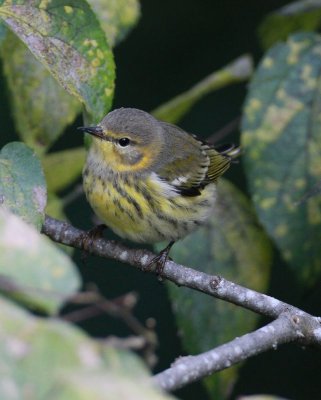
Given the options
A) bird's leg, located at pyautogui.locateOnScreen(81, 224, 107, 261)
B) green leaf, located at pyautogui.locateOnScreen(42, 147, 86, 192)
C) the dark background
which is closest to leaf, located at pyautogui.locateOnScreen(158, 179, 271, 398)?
bird's leg, located at pyautogui.locateOnScreen(81, 224, 107, 261)

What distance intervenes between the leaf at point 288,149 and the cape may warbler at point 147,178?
1.15 ft

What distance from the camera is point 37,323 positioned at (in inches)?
34.9

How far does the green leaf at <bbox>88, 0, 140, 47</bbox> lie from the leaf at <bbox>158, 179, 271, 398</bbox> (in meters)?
0.70

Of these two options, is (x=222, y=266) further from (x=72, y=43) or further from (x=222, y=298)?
(x=72, y=43)

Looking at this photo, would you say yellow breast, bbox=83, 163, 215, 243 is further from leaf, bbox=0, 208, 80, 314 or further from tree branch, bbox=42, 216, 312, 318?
leaf, bbox=0, 208, 80, 314

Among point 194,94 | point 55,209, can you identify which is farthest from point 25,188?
point 194,94

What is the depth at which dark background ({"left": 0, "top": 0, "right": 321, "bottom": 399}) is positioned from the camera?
5086 mm

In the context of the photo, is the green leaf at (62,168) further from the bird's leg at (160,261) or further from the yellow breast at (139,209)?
the bird's leg at (160,261)

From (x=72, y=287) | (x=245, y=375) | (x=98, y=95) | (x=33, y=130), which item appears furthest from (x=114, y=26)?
(x=245, y=375)

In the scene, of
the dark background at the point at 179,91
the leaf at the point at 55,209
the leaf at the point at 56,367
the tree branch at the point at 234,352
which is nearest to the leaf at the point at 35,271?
the leaf at the point at 56,367

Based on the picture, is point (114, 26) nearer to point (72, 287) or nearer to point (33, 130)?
point (33, 130)

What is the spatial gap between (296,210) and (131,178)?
0.75 metres

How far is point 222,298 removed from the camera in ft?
6.98

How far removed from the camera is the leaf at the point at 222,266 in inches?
109
